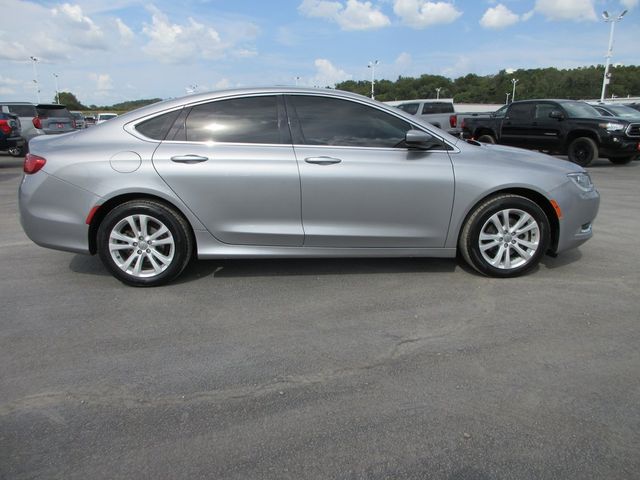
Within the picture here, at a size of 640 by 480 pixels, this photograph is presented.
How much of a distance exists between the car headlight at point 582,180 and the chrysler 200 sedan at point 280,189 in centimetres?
7

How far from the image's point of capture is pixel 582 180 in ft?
14.5

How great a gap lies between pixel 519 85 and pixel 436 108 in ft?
279

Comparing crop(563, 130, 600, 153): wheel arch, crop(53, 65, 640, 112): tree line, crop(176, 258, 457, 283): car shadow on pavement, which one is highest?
crop(53, 65, 640, 112): tree line

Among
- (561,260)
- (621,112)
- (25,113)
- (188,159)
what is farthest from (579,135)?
(25,113)

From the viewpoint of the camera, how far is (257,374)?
9.27 ft

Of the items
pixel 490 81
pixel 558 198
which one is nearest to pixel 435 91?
pixel 490 81

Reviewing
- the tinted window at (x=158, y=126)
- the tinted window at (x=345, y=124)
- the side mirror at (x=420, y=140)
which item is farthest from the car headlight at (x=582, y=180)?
the tinted window at (x=158, y=126)

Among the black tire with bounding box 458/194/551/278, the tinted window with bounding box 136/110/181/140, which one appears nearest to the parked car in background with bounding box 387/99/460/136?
the black tire with bounding box 458/194/551/278

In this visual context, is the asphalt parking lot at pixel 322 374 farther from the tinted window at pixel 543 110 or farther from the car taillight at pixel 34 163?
the tinted window at pixel 543 110

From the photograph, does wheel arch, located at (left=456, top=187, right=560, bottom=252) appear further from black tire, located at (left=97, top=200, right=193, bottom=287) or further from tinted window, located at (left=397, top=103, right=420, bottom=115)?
tinted window, located at (left=397, top=103, right=420, bottom=115)

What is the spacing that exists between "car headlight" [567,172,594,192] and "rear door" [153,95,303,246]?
2.50 metres

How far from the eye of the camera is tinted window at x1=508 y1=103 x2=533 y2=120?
13555mm

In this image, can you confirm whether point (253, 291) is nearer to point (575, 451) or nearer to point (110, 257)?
point (110, 257)

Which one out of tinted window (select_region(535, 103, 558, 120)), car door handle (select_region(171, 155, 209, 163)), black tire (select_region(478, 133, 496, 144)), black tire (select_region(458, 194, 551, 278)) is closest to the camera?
car door handle (select_region(171, 155, 209, 163))
